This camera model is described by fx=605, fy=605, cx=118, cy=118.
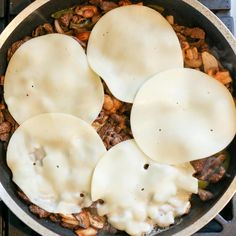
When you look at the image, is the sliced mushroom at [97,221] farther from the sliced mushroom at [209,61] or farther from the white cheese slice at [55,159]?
the sliced mushroom at [209,61]

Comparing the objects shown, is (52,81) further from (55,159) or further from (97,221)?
(97,221)

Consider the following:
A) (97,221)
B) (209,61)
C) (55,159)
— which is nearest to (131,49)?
(209,61)

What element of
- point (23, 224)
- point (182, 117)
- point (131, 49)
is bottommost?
point (23, 224)

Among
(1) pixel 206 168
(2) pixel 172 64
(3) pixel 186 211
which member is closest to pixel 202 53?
(2) pixel 172 64

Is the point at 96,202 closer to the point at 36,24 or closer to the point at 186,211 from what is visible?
the point at 186,211

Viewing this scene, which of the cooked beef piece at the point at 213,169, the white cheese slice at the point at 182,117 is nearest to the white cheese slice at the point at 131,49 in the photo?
the white cheese slice at the point at 182,117

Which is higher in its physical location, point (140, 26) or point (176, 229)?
point (140, 26)
